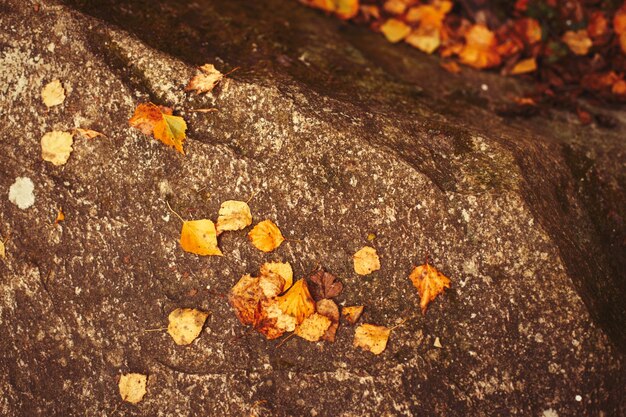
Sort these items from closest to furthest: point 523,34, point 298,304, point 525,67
→ point 298,304, point 525,67, point 523,34

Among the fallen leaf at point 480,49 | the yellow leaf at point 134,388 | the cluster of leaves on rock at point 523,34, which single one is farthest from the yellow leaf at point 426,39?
the yellow leaf at point 134,388

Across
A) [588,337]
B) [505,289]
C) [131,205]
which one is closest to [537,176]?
[505,289]

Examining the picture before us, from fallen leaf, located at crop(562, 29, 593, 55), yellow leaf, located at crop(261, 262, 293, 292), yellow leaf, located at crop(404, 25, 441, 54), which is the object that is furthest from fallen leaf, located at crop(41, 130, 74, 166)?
fallen leaf, located at crop(562, 29, 593, 55)

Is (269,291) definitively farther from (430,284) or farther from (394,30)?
(394,30)

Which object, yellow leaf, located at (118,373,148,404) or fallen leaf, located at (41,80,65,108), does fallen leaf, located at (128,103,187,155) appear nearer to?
fallen leaf, located at (41,80,65,108)

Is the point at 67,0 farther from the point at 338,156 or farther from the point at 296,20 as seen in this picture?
the point at 338,156

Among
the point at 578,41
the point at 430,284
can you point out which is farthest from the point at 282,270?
the point at 578,41
